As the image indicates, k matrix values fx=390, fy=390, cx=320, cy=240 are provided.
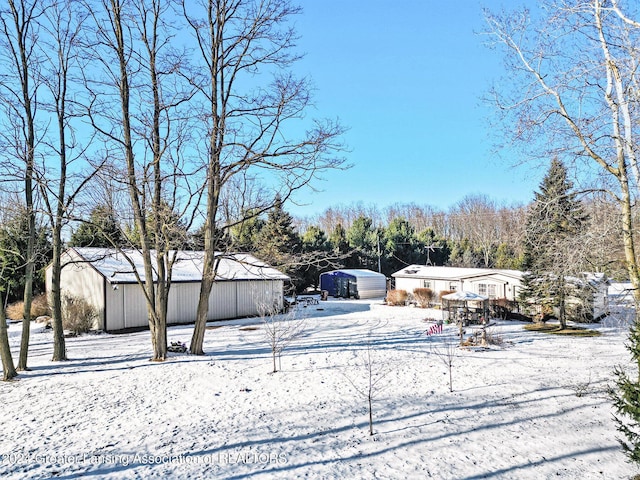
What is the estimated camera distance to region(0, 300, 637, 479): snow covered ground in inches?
208

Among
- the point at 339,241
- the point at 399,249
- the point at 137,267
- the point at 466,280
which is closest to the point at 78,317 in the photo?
the point at 137,267

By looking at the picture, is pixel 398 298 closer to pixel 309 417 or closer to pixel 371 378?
pixel 371 378

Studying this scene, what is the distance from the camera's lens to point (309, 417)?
684 centimetres

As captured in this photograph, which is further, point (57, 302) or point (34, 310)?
point (34, 310)

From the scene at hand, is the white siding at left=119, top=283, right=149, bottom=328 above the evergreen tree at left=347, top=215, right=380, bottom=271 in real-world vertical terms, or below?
below

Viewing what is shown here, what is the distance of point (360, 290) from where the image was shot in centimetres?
3203

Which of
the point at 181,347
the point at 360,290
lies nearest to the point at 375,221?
the point at 360,290

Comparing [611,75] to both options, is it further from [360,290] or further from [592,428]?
[360,290]

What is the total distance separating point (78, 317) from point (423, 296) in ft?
64.6

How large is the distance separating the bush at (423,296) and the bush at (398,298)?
2.38ft

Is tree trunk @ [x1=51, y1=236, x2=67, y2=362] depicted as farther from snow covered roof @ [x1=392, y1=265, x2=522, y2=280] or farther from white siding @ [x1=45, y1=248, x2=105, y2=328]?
snow covered roof @ [x1=392, y1=265, x2=522, y2=280]

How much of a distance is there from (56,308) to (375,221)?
65910 mm

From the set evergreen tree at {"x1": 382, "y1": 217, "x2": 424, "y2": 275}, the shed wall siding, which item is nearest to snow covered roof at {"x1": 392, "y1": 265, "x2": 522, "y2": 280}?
evergreen tree at {"x1": 382, "y1": 217, "x2": 424, "y2": 275}

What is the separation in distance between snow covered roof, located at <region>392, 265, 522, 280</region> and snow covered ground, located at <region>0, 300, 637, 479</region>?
11.6 metres
